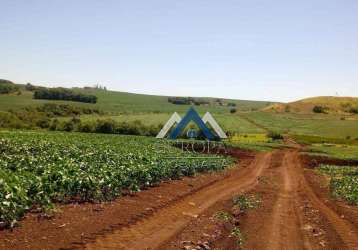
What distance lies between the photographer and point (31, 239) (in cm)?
1087

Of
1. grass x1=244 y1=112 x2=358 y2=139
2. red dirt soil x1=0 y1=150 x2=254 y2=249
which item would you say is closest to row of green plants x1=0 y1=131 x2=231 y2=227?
red dirt soil x1=0 y1=150 x2=254 y2=249

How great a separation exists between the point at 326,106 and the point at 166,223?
105 meters

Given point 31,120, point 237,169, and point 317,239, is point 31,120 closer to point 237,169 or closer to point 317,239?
point 237,169

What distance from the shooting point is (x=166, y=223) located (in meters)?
14.6

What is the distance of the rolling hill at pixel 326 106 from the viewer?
110 m

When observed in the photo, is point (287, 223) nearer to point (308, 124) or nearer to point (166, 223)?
point (166, 223)

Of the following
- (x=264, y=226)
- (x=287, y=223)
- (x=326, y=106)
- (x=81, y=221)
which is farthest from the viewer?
(x=326, y=106)

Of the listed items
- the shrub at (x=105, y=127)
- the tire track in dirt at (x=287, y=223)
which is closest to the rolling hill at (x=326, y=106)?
the shrub at (x=105, y=127)

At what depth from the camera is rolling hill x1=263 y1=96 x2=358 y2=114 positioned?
4347 inches

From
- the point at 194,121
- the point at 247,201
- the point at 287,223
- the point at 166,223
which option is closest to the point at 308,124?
the point at 194,121

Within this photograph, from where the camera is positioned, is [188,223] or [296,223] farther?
[296,223]

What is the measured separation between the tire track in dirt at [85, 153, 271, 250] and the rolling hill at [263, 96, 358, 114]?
89403 millimetres

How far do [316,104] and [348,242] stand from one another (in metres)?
107

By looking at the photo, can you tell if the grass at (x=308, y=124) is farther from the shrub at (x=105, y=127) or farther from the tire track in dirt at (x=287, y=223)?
the tire track in dirt at (x=287, y=223)
